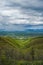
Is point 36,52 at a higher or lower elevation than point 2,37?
lower

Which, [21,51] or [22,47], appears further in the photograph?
[22,47]

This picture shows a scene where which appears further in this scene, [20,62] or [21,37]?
[21,37]

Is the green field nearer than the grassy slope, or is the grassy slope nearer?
the green field

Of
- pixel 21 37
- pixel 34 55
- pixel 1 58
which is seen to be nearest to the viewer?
pixel 1 58

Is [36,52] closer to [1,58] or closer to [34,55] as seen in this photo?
[34,55]

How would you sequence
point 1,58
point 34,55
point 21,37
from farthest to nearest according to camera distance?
point 21,37 < point 34,55 < point 1,58

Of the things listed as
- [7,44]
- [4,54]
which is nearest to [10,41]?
[7,44]

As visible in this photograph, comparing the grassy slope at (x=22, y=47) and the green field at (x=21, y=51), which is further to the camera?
the grassy slope at (x=22, y=47)

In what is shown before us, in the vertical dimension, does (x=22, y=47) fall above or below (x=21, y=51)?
above
